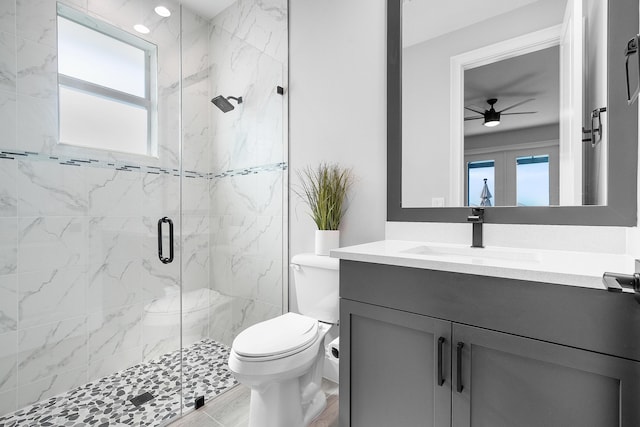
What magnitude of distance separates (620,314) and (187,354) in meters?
2.00

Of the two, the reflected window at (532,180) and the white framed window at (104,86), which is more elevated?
the white framed window at (104,86)

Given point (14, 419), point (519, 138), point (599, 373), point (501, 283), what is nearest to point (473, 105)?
point (519, 138)

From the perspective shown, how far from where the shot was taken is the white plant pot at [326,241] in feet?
5.71

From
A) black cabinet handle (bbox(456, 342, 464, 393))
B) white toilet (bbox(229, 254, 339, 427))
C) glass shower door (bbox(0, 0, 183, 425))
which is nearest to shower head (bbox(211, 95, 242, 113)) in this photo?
glass shower door (bbox(0, 0, 183, 425))

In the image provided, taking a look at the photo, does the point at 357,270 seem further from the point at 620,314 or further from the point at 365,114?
the point at 365,114

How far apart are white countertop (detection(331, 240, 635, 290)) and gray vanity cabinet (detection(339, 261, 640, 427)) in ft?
0.10

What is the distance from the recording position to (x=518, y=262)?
1026 mm

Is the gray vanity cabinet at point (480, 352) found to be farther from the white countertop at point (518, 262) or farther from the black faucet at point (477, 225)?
the black faucet at point (477, 225)

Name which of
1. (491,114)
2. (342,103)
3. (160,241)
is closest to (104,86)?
(160,241)

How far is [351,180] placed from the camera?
1.80 meters

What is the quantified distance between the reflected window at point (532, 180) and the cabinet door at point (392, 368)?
71cm

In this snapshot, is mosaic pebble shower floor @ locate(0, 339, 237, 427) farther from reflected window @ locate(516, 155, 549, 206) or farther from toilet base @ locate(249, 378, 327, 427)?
reflected window @ locate(516, 155, 549, 206)

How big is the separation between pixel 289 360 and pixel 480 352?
72 centimetres

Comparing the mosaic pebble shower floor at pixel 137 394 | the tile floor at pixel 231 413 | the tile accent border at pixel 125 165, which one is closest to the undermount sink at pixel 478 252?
the tile floor at pixel 231 413
